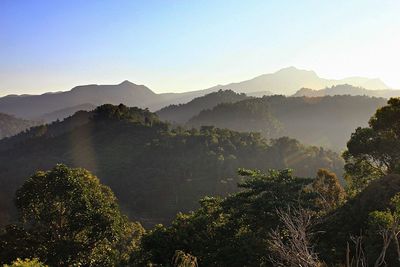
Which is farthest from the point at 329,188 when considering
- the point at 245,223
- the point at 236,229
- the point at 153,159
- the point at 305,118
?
the point at 305,118

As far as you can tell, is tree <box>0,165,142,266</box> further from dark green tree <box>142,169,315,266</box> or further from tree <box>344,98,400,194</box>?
tree <box>344,98,400,194</box>

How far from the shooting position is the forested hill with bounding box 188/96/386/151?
16325cm

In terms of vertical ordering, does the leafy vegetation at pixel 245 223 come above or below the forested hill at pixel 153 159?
above

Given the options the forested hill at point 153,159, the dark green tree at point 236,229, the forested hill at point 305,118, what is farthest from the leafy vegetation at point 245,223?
the forested hill at point 305,118

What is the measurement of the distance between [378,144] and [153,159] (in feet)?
208

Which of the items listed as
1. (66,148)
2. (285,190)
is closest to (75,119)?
(66,148)

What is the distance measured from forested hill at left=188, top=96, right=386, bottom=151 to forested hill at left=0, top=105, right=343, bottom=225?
66.9m

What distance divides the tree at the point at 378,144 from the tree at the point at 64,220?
53.2 ft

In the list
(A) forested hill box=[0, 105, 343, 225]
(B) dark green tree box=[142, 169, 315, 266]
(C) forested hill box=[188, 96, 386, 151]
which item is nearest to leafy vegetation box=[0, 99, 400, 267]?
(B) dark green tree box=[142, 169, 315, 266]

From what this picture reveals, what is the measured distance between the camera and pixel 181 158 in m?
83.0

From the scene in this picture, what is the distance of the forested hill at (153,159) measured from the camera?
71875 mm

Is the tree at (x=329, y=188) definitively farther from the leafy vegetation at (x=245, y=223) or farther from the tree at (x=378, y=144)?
the tree at (x=378, y=144)

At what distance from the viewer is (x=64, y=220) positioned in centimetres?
2175

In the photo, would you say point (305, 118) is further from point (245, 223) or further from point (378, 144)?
point (245, 223)
